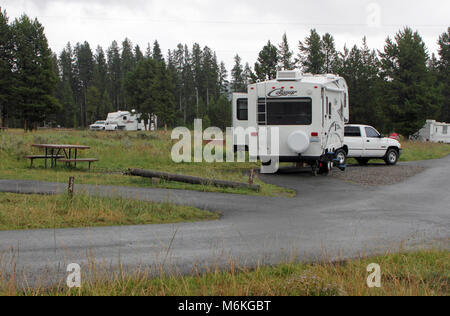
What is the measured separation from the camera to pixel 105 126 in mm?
63438

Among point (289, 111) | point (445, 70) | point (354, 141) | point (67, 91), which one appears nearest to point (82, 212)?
point (289, 111)

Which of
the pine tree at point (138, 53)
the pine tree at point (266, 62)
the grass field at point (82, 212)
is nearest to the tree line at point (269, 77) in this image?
the pine tree at point (266, 62)

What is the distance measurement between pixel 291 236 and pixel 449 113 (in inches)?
2912

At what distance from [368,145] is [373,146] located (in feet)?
0.88

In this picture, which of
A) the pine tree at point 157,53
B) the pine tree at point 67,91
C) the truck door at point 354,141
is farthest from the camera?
the pine tree at point 157,53

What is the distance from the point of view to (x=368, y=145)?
22328mm

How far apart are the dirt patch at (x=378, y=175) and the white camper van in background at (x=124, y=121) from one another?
4744 cm

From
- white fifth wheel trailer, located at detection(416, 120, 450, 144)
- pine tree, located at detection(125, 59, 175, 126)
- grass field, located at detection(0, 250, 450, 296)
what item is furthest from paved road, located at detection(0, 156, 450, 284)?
pine tree, located at detection(125, 59, 175, 126)

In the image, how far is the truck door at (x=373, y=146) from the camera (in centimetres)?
2234

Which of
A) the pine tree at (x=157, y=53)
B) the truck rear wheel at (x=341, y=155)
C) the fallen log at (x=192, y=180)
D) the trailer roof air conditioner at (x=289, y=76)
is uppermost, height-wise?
the pine tree at (x=157, y=53)

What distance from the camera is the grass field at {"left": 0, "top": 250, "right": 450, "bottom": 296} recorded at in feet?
14.8

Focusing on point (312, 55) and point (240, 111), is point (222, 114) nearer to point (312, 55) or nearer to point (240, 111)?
point (312, 55)

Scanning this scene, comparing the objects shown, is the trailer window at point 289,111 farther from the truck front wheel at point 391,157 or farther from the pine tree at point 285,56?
the pine tree at point 285,56
